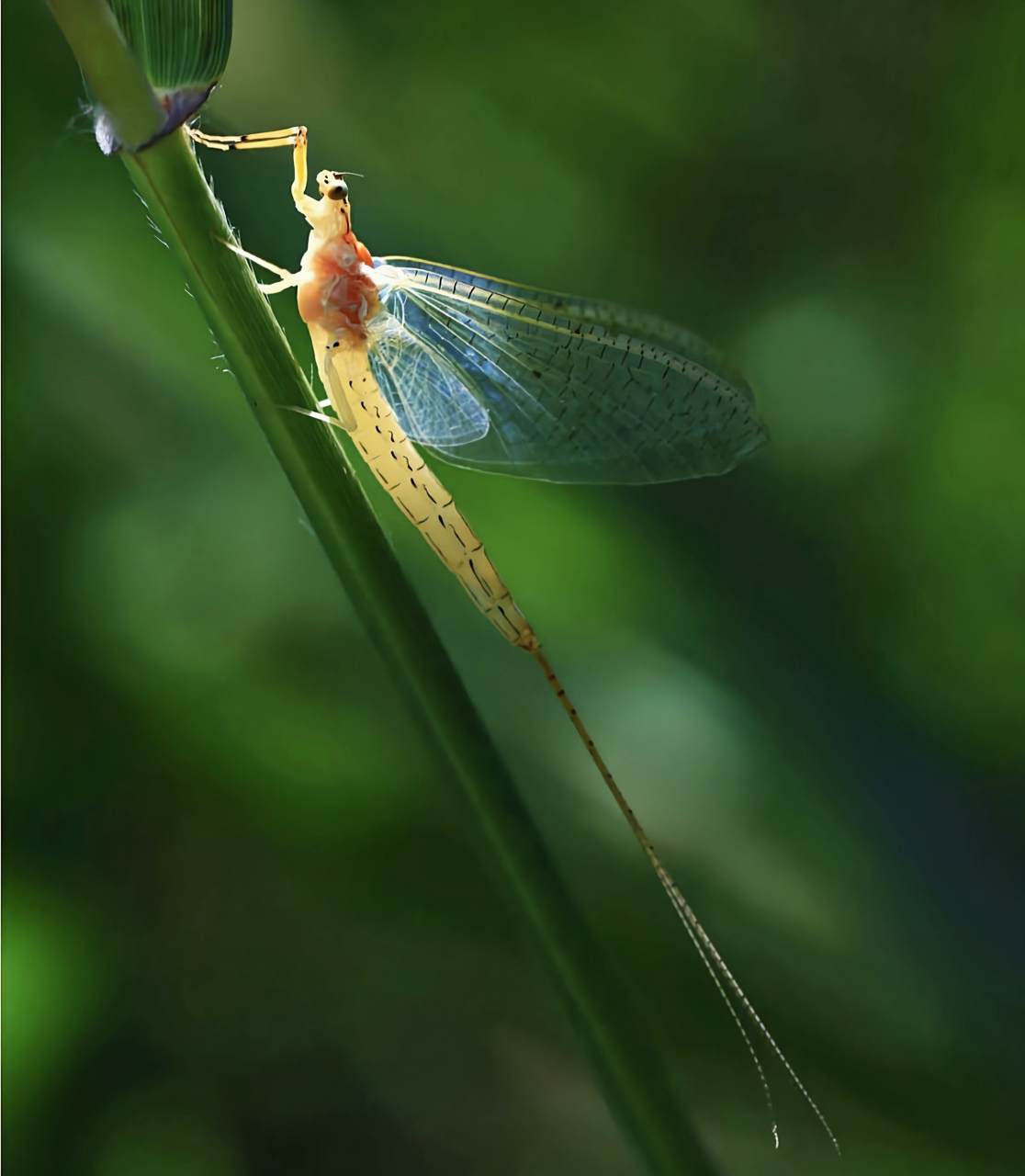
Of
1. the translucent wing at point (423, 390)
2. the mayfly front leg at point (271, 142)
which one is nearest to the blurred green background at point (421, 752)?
the translucent wing at point (423, 390)

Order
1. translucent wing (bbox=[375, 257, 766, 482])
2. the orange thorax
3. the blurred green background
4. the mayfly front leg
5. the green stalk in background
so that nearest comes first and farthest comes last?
the green stalk in background → the mayfly front leg → the orange thorax → translucent wing (bbox=[375, 257, 766, 482]) → the blurred green background

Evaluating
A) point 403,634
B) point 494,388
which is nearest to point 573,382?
point 494,388

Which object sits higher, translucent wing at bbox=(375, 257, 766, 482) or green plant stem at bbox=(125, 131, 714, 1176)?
translucent wing at bbox=(375, 257, 766, 482)

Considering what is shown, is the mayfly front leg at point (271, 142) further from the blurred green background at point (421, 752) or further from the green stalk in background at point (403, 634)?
the blurred green background at point (421, 752)

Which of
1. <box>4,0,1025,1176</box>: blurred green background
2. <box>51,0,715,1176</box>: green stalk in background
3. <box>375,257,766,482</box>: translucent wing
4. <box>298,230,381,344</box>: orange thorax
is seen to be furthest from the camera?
<box>4,0,1025,1176</box>: blurred green background

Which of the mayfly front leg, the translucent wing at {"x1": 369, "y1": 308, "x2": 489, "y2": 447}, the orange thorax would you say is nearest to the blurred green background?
the translucent wing at {"x1": 369, "y1": 308, "x2": 489, "y2": 447}

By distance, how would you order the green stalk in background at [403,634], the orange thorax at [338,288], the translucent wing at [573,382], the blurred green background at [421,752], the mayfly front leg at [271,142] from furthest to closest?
the blurred green background at [421,752] < the translucent wing at [573,382] < the orange thorax at [338,288] < the mayfly front leg at [271,142] < the green stalk in background at [403,634]

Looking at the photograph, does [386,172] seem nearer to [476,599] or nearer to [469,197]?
[469,197]

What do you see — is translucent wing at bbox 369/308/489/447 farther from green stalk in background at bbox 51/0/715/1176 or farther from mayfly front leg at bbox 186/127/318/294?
green stalk in background at bbox 51/0/715/1176

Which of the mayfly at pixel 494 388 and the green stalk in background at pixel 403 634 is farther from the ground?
the mayfly at pixel 494 388
